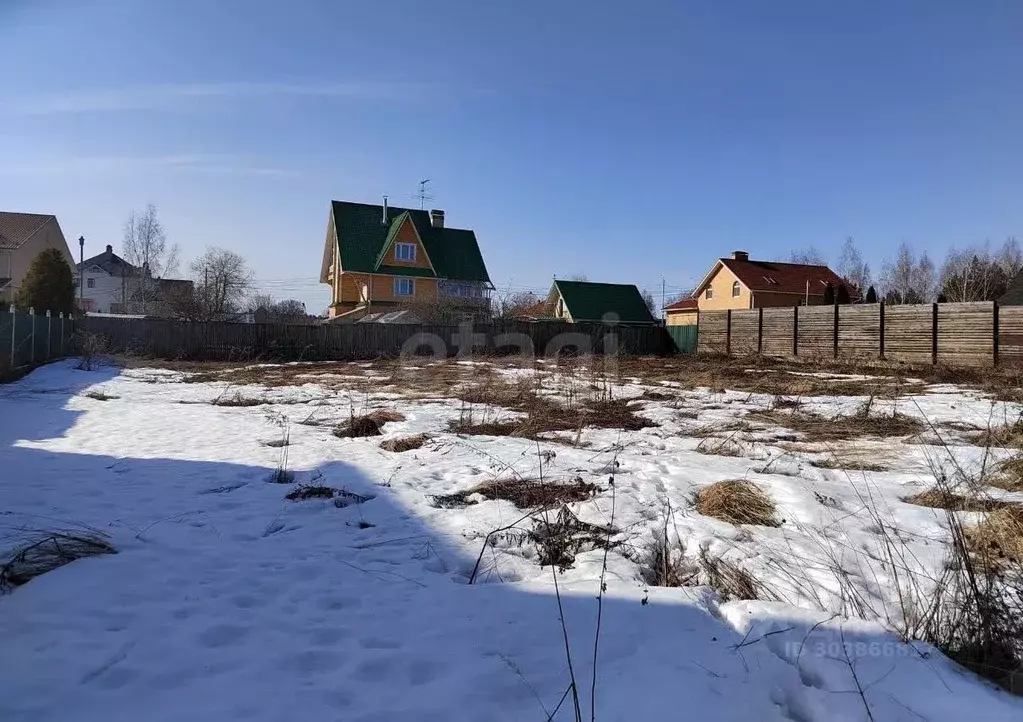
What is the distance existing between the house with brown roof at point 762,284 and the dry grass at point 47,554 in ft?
116

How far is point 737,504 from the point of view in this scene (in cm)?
368

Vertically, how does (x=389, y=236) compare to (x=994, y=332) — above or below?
above

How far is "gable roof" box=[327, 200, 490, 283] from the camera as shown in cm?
3106

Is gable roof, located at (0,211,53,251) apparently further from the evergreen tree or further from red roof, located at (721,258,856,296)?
red roof, located at (721,258,856,296)

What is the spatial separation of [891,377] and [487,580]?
13371mm

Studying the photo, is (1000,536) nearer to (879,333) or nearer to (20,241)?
(879,333)

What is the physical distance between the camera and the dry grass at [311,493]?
4.08 meters

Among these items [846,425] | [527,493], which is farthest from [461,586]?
[846,425]

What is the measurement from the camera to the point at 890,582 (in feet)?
8.77

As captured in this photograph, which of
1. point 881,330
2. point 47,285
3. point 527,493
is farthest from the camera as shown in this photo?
point 47,285

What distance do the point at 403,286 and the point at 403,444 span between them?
26.9 metres

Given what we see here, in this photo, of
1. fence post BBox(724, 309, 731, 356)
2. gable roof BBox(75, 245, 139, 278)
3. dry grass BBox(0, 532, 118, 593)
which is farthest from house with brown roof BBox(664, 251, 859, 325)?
gable roof BBox(75, 245, 139, 278)

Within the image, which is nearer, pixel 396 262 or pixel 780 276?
pixel 396 262

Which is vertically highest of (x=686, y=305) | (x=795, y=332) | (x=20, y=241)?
(x=20, y=241)
